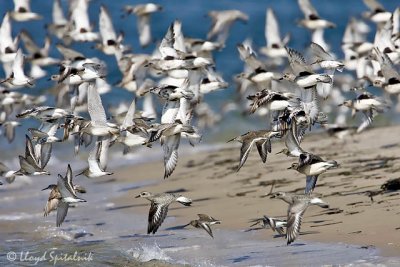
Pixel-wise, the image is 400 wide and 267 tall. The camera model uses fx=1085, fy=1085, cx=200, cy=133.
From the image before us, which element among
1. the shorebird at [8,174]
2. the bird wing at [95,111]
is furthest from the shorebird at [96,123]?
the shorebird at [8,174]

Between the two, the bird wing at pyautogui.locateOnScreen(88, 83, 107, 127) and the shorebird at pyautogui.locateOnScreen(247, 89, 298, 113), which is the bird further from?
the shorebird at pyautogui.locateOnScreen(247, 89, 298, 113)

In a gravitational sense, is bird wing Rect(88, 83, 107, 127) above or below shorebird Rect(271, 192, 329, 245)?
below

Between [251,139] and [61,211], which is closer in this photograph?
[251,139]

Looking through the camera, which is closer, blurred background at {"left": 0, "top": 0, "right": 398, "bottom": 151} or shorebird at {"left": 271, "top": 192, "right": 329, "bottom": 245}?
shorebird at {"left": 271, "top": 192, "right": 329, "bottom": 245}

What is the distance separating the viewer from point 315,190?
1118 cm

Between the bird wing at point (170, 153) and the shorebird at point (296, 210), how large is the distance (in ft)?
5.77

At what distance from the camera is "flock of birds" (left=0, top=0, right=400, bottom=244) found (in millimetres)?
9859

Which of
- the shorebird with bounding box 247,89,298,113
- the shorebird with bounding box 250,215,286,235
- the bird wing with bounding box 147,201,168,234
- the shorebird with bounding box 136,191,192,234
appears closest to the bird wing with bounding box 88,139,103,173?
the shorebird with bounding box 136,191,192,234

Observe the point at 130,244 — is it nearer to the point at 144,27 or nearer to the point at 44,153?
the point at 44,153

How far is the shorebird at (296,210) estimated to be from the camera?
8578 millimetres

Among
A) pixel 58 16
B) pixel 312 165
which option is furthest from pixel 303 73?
pixel 58 16

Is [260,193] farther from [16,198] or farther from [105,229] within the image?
[16,198]

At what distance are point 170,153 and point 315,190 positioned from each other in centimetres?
165

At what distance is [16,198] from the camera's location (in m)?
13.3
